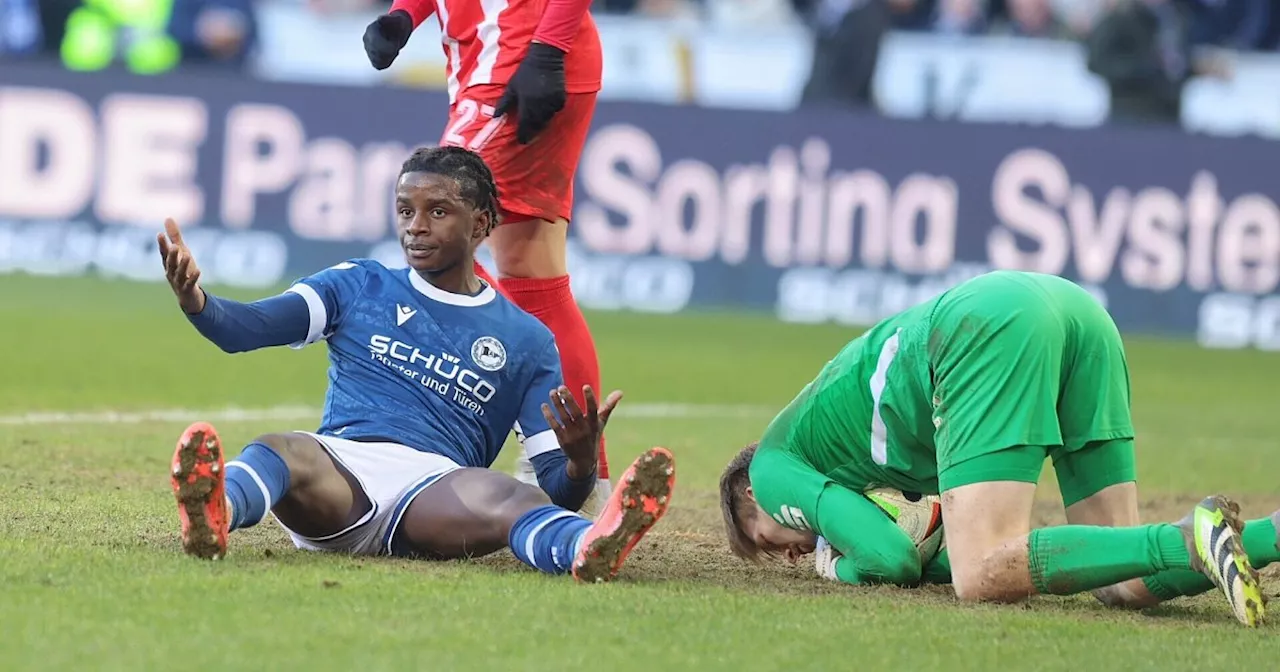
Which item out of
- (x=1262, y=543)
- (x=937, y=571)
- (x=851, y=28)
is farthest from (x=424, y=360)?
(x=851, y=28)

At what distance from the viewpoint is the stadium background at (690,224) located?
21.8 ft

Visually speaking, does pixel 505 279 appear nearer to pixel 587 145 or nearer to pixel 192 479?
pixel 192 479

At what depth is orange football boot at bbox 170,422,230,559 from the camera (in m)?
4.37

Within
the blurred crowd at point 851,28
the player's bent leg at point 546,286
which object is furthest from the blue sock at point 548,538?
the blurred crowd at point 851,28

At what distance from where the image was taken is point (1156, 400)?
11805 millimetres

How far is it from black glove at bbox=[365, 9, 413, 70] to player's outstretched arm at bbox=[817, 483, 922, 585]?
2.26 meters

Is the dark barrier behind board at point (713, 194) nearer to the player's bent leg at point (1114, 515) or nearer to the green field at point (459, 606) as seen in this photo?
the green field at point (459, 606)

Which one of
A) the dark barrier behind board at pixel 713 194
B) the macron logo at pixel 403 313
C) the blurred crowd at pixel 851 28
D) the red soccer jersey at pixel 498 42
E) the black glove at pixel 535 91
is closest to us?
the macron logo at pixel 403 313

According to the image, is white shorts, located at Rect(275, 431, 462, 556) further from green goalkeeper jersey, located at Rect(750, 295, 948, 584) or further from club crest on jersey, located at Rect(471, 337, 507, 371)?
green goalkeeper jersey, located at Rect(750, 295, 948, 584)

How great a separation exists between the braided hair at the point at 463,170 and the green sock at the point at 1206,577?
1986 mm

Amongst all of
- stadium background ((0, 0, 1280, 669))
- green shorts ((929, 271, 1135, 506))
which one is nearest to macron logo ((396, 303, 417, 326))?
stadium background ((0, 0, 1280, 669))

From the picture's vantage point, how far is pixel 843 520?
198 inches

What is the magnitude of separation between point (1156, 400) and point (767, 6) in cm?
832

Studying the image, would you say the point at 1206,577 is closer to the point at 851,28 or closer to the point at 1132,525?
the point at 1132,525
